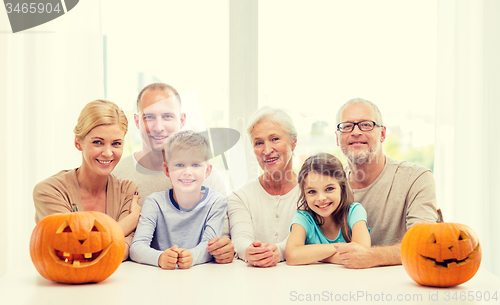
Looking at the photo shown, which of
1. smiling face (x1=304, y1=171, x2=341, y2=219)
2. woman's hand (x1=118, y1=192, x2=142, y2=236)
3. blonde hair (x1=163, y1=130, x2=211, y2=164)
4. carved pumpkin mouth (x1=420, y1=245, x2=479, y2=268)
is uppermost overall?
blonde hair (x1=163, y1=130, x2=211, y2=164)

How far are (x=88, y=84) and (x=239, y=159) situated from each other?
3.21 feet

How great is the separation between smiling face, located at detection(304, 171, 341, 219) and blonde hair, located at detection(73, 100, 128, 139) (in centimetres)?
86

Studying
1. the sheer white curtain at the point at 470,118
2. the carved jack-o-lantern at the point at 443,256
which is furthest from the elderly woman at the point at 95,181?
the sheer white curtain at the point at 470,118

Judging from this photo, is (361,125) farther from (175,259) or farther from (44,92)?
(44,92)

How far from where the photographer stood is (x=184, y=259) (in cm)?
167

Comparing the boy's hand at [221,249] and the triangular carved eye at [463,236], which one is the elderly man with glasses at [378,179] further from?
the boy's hand at [221,249]

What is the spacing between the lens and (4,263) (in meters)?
2.49

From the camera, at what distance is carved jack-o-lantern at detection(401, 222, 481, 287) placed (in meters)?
1.42

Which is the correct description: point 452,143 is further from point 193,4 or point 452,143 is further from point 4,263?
point 4,263

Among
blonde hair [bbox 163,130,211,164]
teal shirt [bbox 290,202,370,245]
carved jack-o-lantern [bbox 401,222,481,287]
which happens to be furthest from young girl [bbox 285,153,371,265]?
blonde hair [bbox 163,130,211,164]

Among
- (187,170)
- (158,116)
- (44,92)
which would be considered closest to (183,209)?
(187,170)

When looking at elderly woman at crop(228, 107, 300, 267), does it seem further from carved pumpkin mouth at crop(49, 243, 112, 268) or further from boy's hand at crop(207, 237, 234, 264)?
carved pumpkin mouth at crop(49, 243, 112, 268)

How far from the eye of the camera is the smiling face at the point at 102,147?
1845mm

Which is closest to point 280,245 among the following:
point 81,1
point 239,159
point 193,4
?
point 239,159
